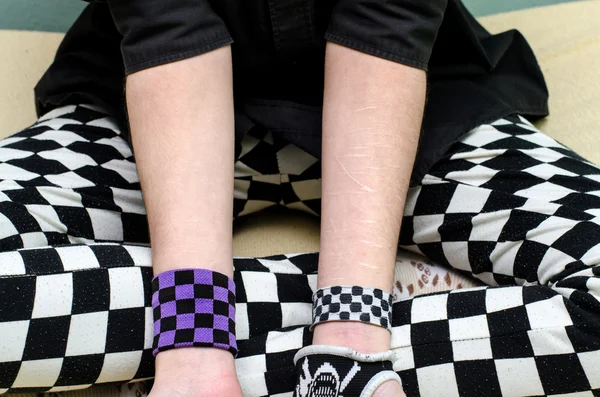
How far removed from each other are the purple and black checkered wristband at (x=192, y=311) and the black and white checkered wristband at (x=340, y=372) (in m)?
0.07

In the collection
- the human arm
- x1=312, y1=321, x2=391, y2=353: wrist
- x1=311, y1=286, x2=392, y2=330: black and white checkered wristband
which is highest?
the human arm

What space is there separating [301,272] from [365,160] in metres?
0.15

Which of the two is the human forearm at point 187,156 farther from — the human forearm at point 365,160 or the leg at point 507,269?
the leg at point 507,269

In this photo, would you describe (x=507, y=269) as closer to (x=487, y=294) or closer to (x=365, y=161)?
(x=487, y=294)

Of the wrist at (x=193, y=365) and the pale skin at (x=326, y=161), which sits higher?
the pale skin at (x=326, y=161)

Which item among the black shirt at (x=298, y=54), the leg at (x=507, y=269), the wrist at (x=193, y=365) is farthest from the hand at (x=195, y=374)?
the black shirt at (x=298, y=54)

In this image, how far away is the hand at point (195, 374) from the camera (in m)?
0.59

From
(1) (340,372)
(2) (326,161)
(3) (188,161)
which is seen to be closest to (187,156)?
(3) (188,161)

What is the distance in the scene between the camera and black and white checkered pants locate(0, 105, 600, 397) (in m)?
0.61

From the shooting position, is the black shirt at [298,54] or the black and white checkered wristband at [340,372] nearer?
the black and white checkered wristband at [340,372]

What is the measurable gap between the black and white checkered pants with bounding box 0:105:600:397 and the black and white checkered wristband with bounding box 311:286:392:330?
0.10 feet

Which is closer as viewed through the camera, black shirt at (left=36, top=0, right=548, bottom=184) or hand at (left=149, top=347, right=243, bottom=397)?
hand at (left=149, top=347, right=243, bottom=397)

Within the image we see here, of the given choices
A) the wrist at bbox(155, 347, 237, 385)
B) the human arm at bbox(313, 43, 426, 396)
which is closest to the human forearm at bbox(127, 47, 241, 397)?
the wrist at bbox(155, 347, 237, 385)

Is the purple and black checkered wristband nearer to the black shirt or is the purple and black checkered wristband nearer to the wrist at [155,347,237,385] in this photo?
the wrist at [155,347,237,385]
